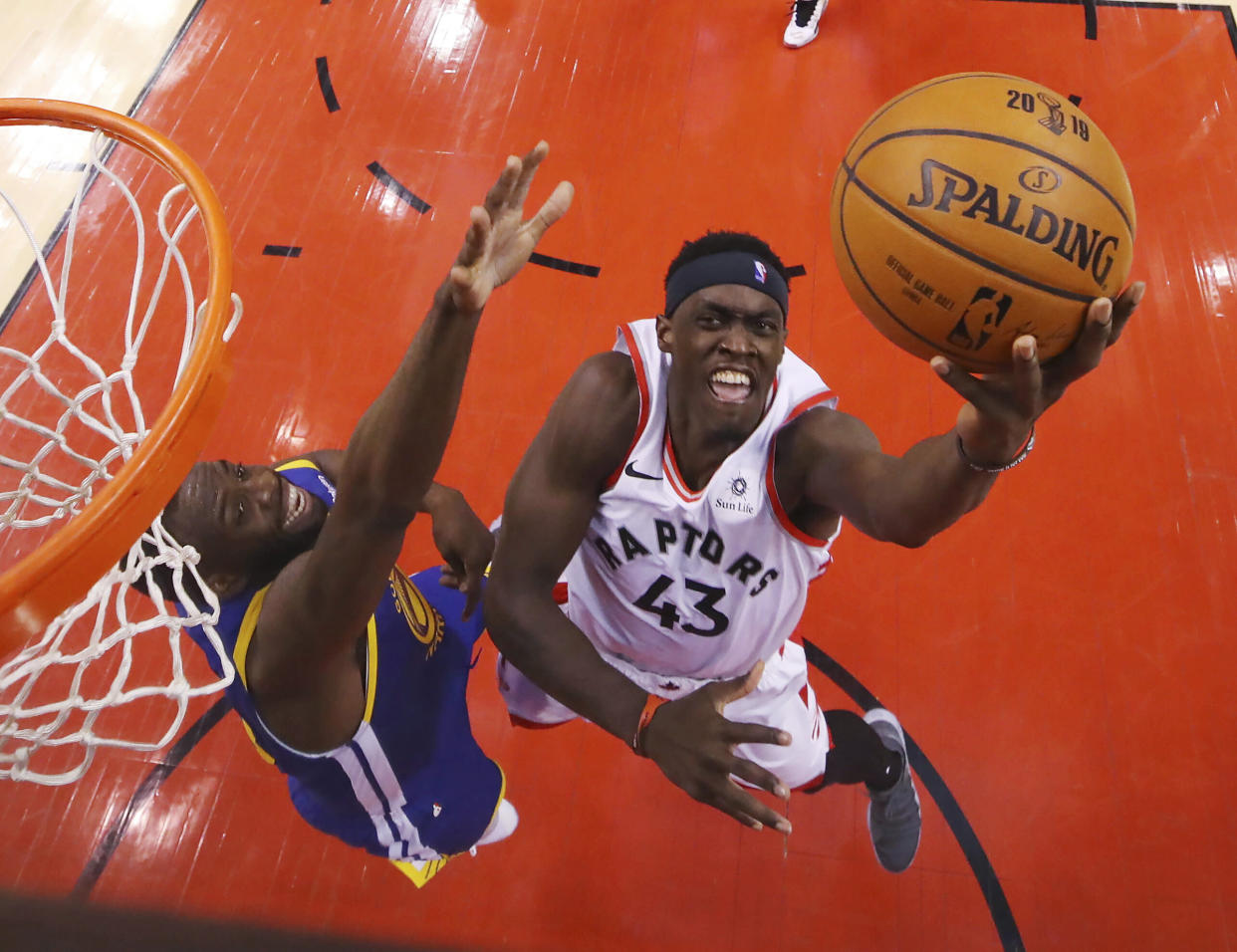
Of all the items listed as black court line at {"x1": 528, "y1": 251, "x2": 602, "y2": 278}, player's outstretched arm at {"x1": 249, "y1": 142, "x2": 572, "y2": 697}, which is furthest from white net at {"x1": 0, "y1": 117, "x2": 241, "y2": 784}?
black court line at {"x1": 528, "y1": 251, "x2": 602, "y2": 278}

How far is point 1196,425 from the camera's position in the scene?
358cm

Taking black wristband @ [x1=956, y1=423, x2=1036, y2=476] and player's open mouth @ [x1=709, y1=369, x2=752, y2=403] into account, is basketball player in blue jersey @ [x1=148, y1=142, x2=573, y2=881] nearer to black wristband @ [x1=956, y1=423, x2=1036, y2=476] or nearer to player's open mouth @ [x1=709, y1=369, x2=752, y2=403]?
player's open mouth @ [x1=709, y1=369, x2=752, y2=403]

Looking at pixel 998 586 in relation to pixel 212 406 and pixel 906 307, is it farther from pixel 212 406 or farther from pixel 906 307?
pixel 212 406

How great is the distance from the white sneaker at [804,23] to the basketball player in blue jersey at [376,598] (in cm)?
382

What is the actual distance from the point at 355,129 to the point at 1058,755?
4581 mm

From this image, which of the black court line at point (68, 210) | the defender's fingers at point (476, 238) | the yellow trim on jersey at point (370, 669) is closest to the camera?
the defender's fingers at point (476, 238)

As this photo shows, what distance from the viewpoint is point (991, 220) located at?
1533 mm

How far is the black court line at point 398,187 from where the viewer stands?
448cm

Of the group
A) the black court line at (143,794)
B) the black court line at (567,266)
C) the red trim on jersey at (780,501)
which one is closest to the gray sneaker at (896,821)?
the red trim on jersey at (780,501)

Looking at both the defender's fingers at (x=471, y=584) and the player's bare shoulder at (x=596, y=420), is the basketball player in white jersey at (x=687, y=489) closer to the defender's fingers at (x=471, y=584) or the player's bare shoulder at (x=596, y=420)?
the player's bare shoulder at (x=596, y=420)

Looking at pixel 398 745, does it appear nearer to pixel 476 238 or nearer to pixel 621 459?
pixel 621 459

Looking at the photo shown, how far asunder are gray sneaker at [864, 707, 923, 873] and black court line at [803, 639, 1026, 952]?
147mm

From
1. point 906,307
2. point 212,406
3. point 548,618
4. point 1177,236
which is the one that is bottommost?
point 548,618

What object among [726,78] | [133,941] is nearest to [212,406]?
[133,941]
